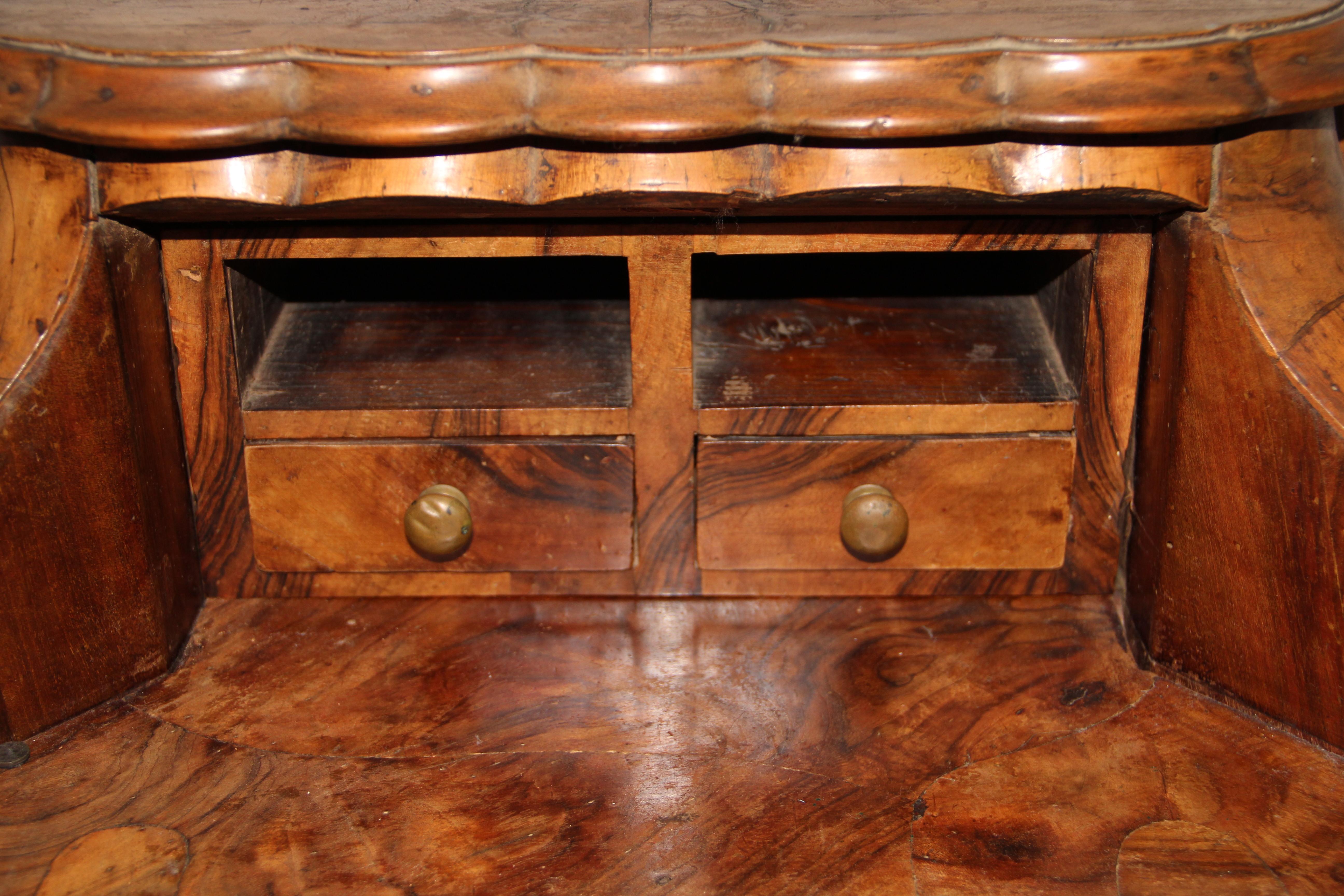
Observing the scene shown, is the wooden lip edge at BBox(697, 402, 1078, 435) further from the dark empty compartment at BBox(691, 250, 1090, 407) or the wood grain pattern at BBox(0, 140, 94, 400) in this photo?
the wood grain pattern at BBox(0, 140, 94, 400)

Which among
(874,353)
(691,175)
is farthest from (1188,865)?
(691,175)

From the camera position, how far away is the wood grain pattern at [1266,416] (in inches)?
28.6

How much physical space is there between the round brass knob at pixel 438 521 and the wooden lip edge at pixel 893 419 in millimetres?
214

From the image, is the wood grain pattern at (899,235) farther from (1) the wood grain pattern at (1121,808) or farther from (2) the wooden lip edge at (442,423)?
(1) the wood grain pattern at (1121,808)

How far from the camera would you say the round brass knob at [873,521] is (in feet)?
2.77

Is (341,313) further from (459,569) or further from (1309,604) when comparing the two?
(1309,604)

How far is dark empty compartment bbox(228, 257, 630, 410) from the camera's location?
2.86 ft

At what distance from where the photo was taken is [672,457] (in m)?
0.87

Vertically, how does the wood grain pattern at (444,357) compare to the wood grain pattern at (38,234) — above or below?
below

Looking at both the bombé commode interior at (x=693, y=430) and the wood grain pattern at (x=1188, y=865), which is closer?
the wood grain pattern at (x=1188, y=865)

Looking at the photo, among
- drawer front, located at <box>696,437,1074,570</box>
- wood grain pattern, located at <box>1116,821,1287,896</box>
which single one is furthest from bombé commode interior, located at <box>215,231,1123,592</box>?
wood grain pattern, located at <box>1116,821,1287,896</box>

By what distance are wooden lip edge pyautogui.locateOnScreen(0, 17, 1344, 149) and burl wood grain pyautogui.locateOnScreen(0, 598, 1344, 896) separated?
415 millimetres

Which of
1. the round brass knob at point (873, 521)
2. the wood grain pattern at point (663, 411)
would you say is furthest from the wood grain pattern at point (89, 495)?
the round brass knob at point (873, 521)

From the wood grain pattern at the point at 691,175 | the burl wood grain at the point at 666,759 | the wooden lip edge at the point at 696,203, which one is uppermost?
the wood grain pattern at the point at 691,175
